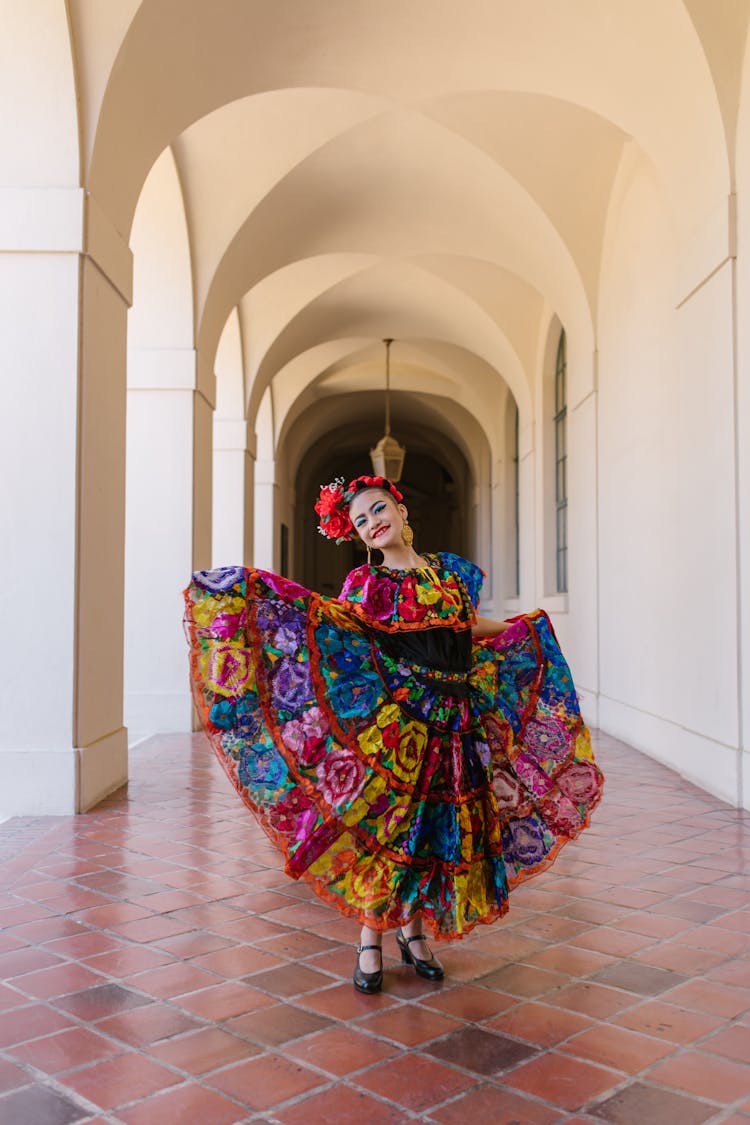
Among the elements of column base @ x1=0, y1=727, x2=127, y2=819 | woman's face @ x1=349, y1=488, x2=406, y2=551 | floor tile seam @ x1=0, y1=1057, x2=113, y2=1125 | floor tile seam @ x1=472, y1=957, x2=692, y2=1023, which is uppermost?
woman's face @ x1=349, y1=488, x2=406, y2=551

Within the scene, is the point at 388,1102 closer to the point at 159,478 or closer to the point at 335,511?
the point at 335,511

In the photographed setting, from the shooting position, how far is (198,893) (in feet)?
13.1

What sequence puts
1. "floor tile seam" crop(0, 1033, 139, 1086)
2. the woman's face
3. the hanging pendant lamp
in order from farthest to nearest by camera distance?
the hanging pendant lamp → the woman's face → "floor tile seam" crop(0, 1033, 139, 1086)

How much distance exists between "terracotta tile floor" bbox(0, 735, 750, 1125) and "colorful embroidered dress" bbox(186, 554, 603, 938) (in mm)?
334

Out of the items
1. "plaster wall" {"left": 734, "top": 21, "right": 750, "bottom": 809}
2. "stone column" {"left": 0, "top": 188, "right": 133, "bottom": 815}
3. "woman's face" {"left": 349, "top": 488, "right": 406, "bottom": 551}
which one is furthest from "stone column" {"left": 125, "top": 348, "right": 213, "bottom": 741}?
"woman's face" {"left": 349, "top": 488, "right": 406, "bottom": 551}

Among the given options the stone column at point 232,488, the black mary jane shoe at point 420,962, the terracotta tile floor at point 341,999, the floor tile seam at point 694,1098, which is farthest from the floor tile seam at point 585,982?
the stone column at point 232,488

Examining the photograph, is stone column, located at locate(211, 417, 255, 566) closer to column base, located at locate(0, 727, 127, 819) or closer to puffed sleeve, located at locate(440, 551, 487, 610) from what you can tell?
column base, located at locate(0, 727, 127, 819)

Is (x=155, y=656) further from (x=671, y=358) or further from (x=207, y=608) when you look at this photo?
(x=207, y=608)

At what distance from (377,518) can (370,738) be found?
2.27 feet

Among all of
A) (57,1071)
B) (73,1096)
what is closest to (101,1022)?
(57,1071)

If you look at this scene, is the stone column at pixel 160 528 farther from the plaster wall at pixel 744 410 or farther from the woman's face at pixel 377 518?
the woman's face at pixel 377 518

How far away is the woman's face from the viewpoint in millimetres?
3152

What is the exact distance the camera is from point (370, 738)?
303 centimetres

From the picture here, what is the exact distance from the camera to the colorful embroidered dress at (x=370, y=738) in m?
2.98
